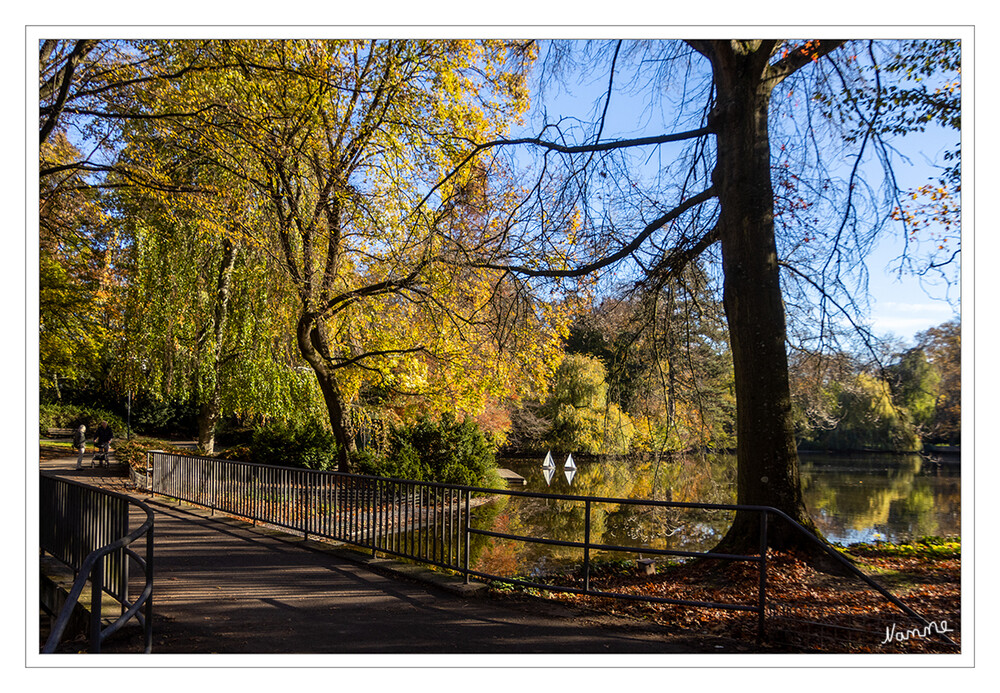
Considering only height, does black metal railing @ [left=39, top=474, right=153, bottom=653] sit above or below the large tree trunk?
below

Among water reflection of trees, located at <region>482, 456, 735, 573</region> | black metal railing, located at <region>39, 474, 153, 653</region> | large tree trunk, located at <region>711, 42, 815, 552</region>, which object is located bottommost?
water reflection of trees, located at <region>482, 456, 735, 573</region>

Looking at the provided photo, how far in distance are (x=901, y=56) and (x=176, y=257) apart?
56.4ft

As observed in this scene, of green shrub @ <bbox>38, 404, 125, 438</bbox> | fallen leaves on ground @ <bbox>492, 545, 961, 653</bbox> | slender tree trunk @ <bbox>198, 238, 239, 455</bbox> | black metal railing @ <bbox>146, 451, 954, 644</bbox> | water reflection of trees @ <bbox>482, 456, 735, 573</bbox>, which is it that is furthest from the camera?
green shrub @ <bbox>38, 404, 125, 438</bbox>

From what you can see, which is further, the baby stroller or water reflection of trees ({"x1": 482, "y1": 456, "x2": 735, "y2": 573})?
the baby stroller

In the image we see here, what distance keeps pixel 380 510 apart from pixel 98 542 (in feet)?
8.95

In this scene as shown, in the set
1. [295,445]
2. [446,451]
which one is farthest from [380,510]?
[295,445]

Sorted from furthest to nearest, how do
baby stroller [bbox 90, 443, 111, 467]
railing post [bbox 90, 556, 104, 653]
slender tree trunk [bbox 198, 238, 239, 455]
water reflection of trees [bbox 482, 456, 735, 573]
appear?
baby stroller [bbox 90, 443, 111, 467]
slender tree trunk [bbox 198, 238, 239, 455]
water reflection of trees [bbox 482, 456, 735, 573]
railing post [bbox 90, 556, 104, 653]

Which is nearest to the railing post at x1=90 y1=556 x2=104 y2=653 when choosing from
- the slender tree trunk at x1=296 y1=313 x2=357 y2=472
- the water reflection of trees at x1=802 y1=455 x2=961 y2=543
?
the water reflection of trees at x1=802 y1=455 x2=961 y2=543

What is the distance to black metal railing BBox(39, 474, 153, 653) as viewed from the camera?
4023 mm

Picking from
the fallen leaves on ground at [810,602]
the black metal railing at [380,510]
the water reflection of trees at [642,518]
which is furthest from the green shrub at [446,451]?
the fallen leaves on ground at [810,602]

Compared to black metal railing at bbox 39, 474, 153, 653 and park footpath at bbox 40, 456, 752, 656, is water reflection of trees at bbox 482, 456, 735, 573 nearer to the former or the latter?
park footpath at bbox 40, 456, 752, 656

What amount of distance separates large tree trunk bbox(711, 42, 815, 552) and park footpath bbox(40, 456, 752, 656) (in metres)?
2.42
